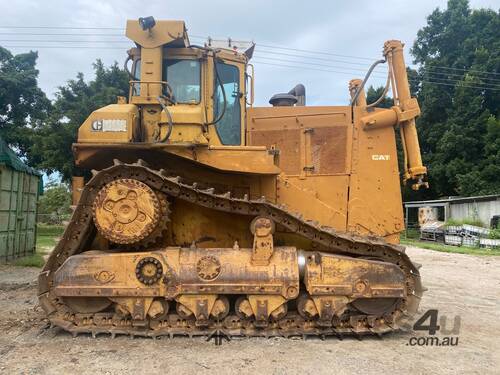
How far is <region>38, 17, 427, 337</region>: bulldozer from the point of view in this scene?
213 inches

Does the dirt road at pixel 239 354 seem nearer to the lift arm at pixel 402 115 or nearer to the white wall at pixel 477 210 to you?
the lift arm at pixel 402 115

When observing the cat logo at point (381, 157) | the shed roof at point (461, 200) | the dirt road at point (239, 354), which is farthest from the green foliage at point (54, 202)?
the cat logo at point (381, 157)

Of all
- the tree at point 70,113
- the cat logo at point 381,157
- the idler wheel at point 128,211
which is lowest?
the idler wheel at point 128,211

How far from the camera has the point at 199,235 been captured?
242 inches

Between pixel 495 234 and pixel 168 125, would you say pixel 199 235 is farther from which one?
pixel 495 234

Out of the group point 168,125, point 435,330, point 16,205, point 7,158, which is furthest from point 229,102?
point 16,205

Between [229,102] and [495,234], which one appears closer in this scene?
[229,102]

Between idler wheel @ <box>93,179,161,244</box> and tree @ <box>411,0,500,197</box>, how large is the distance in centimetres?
3221

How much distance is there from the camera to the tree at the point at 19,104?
28.5m

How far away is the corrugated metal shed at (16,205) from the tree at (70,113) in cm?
872

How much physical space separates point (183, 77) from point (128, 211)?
2.26 metres

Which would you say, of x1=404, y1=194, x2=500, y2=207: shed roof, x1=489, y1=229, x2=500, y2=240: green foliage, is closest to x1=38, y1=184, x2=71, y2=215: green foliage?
x1=404, y1=194, x2=500, y2=207: shed roof

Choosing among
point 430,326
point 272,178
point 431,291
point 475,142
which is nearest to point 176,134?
point 272,178

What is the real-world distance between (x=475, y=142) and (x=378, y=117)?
32.1 meters
